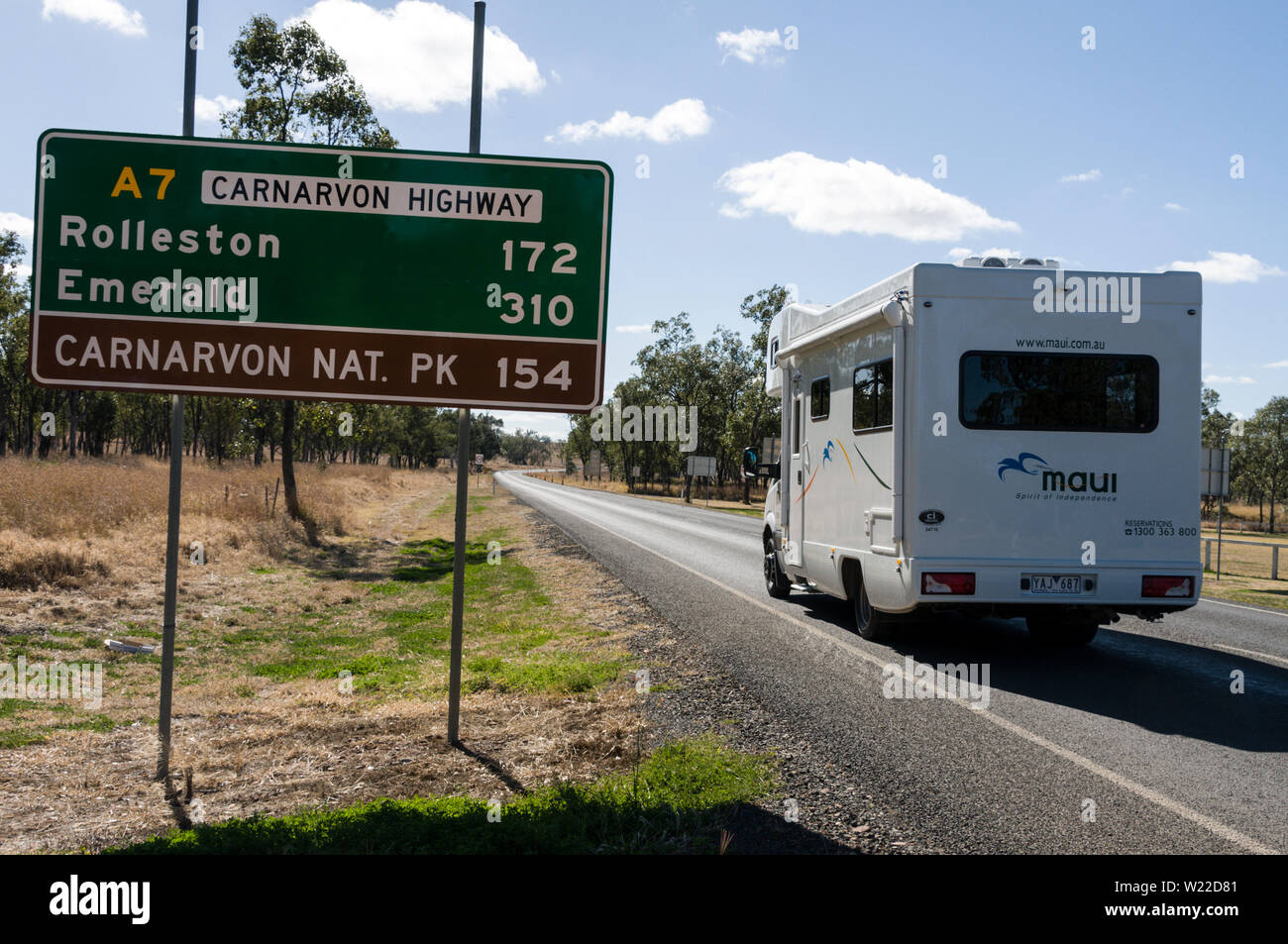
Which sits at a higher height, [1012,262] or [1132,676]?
[1012,262]

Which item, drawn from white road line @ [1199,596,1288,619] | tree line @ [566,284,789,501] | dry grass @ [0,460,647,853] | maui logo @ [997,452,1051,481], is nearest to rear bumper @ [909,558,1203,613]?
maui logo @ [997,452,1051,481]

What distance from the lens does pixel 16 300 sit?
48.6 meters

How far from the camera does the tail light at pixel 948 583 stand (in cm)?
726

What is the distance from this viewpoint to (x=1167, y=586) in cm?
731

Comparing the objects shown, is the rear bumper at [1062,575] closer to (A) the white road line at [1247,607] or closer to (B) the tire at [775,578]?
(B) the tire at [775,578]

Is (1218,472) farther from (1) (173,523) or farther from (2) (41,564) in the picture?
(2) (41,564)

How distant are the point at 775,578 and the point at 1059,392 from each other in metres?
5.35

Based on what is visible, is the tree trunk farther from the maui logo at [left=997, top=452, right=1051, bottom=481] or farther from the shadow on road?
the maui logo at [left=997, top=452, right=1051, bottom=481]

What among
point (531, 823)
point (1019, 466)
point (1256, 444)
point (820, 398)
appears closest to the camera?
point (531, 823)

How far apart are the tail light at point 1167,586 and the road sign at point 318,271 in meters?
4.90

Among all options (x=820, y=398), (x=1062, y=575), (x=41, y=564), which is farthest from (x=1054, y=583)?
(x=41, y=564)

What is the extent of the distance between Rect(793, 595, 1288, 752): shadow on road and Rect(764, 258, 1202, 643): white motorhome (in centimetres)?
63
